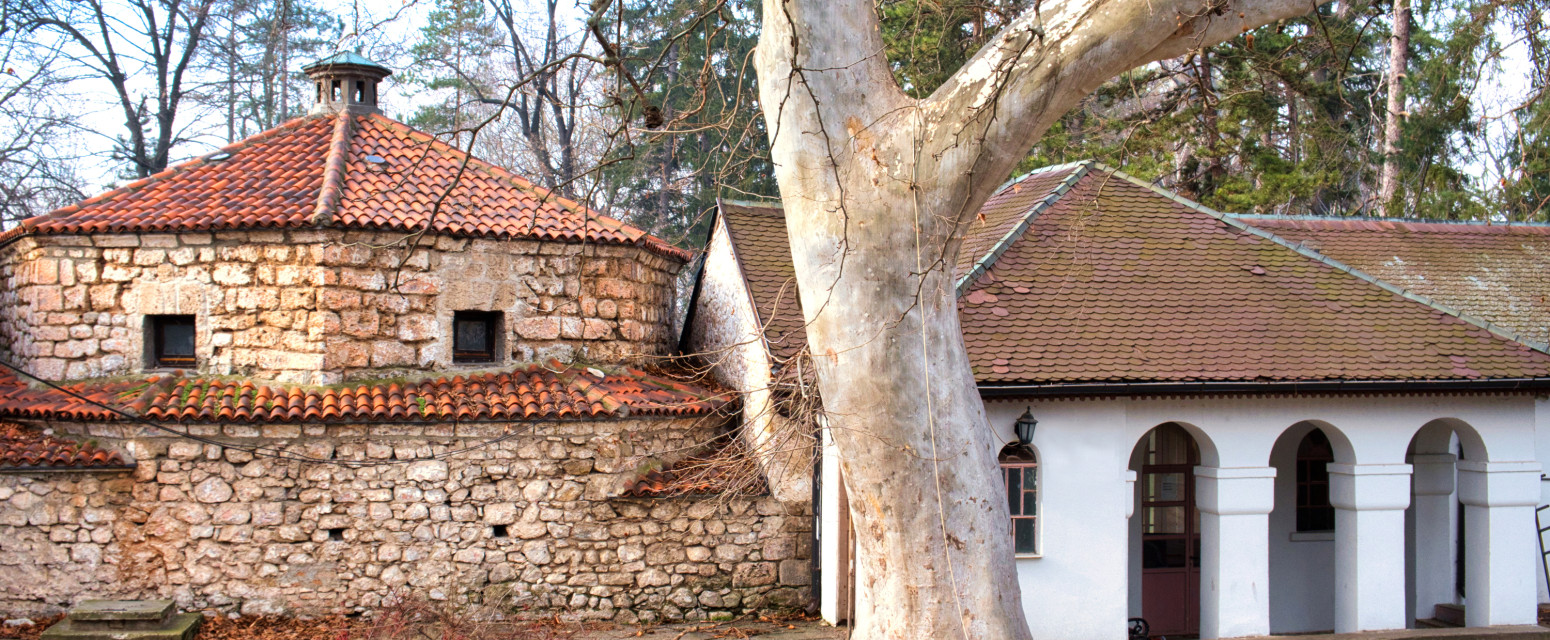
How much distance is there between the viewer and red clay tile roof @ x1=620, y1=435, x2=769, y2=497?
9.70 m

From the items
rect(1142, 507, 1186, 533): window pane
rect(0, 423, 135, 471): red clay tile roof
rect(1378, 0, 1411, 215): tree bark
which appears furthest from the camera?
rect(1378, 0, 1411, 215): tree bark

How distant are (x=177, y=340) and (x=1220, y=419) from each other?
31.3ft

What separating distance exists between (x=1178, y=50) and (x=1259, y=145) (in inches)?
536

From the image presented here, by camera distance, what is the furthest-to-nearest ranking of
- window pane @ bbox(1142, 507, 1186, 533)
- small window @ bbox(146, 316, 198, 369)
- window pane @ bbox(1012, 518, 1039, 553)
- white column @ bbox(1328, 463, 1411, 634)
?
window pane @ bbox(1142, 507, 1186, 533) → small window @ bbox(146, 316, 198, 369) → white column @ bbox(1328, 463, 1411, 634) → window pane @ bbox(1012, 518, 1039, 553)

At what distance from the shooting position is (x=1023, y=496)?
9.45m

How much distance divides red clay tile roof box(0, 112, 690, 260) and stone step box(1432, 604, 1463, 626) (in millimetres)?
8585

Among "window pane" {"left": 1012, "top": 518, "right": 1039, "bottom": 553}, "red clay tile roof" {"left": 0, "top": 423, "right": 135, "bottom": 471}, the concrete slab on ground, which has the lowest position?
the concrete slab on ground

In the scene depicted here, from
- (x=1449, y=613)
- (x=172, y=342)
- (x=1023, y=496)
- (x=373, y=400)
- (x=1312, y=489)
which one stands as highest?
(x=172, y=342)

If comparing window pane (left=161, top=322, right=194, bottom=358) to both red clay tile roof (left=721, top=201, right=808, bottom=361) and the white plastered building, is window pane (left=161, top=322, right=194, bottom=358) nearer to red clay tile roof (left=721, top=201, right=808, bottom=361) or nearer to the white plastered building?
the white plastered building

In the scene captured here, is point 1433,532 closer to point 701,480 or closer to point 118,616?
point 701,480

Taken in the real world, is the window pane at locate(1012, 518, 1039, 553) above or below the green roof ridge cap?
below

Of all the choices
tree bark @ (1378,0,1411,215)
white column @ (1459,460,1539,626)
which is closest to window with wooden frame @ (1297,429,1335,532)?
white column @ (1459,460,1539,626)

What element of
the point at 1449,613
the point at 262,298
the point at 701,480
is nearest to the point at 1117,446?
the point at 701,480

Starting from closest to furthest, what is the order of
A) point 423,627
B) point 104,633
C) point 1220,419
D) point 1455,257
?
1. point 104,633
2. point 423,627
3. point 1220,419
4. point 1455,257
